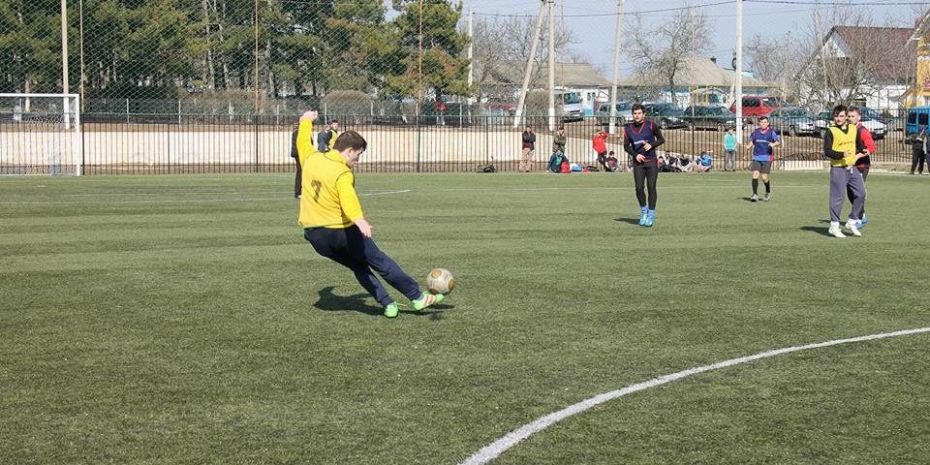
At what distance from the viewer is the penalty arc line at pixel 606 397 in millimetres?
5992

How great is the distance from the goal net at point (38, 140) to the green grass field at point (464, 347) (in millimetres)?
20120

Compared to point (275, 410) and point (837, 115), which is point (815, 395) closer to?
point (275, 410)

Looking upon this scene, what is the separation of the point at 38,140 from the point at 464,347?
3356cm

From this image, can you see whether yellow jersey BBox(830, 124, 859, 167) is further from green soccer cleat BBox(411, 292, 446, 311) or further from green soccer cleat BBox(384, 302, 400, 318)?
green soccer cleat BBox(384, 302, 400, 318)

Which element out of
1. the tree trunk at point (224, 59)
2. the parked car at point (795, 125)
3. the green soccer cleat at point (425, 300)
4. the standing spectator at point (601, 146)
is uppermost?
the tree trunk at point (224, 59)

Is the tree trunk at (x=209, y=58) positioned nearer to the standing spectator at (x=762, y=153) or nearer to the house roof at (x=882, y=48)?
the standing spectator at (x=762, y=153)

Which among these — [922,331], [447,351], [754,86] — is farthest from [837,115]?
[754,86]

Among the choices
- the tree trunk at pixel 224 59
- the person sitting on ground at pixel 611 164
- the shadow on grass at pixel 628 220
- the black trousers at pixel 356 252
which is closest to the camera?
the black trousers at pixel 356 252

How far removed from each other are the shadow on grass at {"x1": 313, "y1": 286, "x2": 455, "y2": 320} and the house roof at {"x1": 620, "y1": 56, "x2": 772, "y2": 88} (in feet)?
278

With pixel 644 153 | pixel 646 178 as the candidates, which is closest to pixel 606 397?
pixel 644 153

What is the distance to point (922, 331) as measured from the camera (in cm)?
A: 927

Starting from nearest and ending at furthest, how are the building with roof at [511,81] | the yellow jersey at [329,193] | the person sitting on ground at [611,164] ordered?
the yellow jersey at [329,193]
the person sitting on ground at [611,164]
the building with roof at [511,81]

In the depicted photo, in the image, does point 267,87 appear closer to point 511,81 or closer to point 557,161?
point 557,161

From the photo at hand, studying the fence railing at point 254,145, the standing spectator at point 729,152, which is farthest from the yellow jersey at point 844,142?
the fence railing at point 254,145
